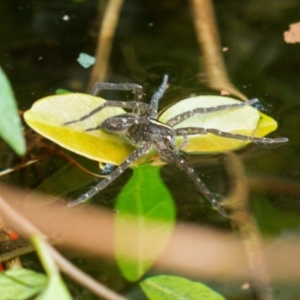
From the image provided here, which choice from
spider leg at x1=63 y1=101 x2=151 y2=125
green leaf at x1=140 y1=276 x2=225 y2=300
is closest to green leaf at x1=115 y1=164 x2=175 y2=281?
green leaf at x1=140 y1=276 x2=225 y2=300

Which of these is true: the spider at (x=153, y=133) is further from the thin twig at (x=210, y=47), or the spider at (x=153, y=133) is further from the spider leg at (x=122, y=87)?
the thin twig at (x=210, y=47)

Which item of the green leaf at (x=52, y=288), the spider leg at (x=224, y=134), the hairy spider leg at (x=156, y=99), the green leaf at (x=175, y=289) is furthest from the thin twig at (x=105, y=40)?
the green leaf at (x=52, y=288)

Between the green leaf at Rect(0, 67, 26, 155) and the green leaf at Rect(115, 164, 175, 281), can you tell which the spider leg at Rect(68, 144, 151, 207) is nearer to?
the green leaf at Rect(115, 164, 175, 281)

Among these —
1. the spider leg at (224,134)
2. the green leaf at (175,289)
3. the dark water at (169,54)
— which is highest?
the dark water at (169,54)

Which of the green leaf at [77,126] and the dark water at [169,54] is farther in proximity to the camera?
the dark water at [169,54]

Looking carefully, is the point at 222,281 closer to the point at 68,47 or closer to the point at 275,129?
the point at 275,129

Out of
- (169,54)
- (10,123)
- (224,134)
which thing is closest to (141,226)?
(224,134)
